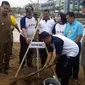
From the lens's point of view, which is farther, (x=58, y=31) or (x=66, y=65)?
(x=58, y=31)

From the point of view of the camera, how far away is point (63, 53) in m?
4.82

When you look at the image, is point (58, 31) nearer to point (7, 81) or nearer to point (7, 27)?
point (7, 27)

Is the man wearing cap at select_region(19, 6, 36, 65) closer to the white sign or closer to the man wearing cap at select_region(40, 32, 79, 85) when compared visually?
the white sign

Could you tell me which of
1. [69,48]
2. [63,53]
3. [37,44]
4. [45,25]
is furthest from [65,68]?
[45,25]

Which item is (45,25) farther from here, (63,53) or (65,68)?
(65,68)

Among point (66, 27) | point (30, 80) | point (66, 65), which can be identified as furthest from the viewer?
point (66, 27)

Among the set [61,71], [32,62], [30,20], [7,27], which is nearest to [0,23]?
[7,27]

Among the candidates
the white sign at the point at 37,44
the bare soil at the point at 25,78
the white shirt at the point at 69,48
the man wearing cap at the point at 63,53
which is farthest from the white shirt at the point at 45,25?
the white shirt at the point at 69,48

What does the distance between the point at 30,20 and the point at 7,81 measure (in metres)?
1.57

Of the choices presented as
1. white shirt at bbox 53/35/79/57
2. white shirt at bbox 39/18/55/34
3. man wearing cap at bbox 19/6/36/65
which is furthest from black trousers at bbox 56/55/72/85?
white shirt at bbox 39/18/55/34

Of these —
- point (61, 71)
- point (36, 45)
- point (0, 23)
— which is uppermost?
point (0, 23)

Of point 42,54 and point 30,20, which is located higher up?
point 30,20

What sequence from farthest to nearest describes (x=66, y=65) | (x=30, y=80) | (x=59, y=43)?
(x=30, y=80)
(x=66, y=65)
(x=59, y=43)

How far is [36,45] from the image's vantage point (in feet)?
18.5
